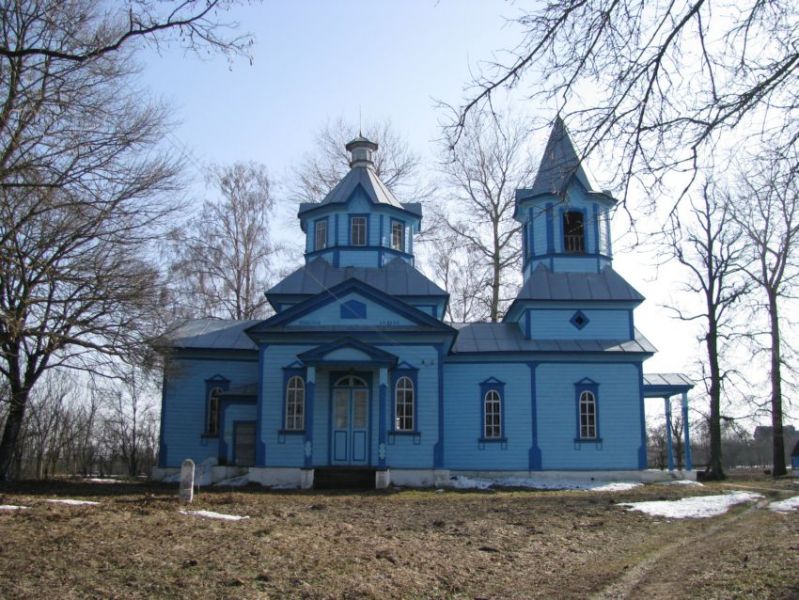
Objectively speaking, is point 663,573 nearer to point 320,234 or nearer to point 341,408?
point 341,408

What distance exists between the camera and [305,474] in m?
20.3

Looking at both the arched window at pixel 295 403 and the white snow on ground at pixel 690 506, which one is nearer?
the white snow on ground at pixel 690 506

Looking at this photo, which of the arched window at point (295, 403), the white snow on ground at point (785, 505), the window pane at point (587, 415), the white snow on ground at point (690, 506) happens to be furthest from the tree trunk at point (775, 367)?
the arched window at point (295, 403)

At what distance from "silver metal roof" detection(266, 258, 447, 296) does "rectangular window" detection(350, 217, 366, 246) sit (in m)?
1.13

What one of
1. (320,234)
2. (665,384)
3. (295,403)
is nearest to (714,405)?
(665,384)

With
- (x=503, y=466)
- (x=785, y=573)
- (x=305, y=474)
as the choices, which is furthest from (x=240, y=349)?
(x=785, y=573)

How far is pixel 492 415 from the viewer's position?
944 inches

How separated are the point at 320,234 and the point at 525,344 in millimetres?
8093

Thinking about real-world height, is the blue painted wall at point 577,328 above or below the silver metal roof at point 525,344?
above

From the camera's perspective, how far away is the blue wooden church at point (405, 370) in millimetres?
21656

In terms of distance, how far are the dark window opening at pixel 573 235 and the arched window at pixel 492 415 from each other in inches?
231

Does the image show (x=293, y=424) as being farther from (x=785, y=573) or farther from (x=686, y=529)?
(x=785, y=573)

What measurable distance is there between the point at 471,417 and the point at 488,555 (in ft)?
47.6

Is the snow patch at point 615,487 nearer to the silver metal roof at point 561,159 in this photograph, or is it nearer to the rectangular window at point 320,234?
the rectangular window at point 320,234
